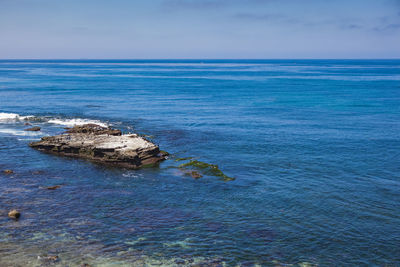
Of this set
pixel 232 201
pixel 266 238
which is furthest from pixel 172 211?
pixel 266 238

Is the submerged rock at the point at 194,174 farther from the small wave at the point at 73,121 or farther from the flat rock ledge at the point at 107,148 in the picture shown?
the small wave at the point at 73,121

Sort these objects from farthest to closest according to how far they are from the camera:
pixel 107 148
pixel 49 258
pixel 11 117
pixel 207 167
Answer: pixel 11 117 → pixel 107 148 → pixel 207 167 → pixel 49 258

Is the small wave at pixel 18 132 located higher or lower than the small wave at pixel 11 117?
lower

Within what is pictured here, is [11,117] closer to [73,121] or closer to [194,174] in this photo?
[73,121]

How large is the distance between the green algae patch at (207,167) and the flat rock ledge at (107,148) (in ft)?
14.3

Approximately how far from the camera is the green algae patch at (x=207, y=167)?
4419 centimetres

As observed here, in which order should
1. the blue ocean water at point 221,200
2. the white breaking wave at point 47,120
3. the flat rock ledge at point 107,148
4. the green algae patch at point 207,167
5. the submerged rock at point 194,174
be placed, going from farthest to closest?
the white breaking wave at point 47,120
the flat rock ledge at point 107,148
the green algae patch at point 207,167
the submerged rock at point 194,174
the blue ocean water at point 221,200

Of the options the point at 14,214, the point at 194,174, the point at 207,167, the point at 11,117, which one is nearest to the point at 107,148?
the point at 194,174

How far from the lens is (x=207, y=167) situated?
4694cm

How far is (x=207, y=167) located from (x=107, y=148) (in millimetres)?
13842

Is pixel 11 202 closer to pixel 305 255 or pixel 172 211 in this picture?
pixel 172 211

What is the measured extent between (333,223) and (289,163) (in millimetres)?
16135

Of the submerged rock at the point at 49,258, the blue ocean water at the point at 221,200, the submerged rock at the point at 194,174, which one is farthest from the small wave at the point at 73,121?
the submerged rock at the point at 49,258

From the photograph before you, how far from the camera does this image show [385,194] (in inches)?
1524
